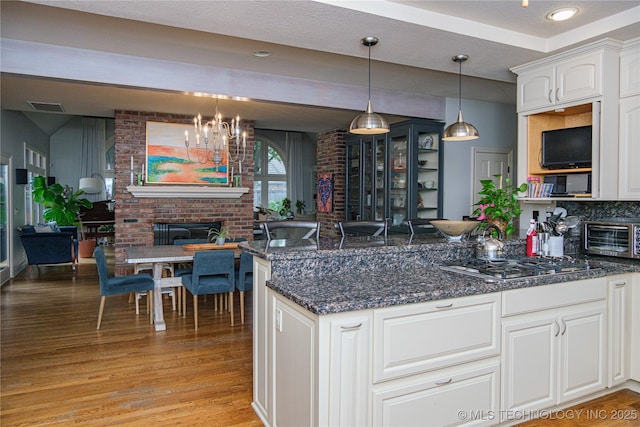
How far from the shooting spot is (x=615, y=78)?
3.35m

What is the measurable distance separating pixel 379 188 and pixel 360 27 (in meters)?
3.54

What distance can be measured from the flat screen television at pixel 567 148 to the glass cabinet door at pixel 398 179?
223cm

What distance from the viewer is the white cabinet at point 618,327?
111 inches

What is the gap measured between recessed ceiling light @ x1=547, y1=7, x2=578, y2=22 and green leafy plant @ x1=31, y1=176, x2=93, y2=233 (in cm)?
864

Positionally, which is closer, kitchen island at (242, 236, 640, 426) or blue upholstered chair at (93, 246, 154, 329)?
kitchen island at (242, 236, 640, 426)

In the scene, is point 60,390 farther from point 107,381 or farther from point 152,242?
point 152,242

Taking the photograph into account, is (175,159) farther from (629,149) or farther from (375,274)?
(629,149)

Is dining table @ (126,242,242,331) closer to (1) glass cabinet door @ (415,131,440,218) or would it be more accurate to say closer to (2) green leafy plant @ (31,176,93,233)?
(1) glass cabinet door @ (415,131,440,218)

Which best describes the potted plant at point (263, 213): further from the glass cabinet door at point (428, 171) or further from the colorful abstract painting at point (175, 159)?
the glass cabinet door at point (428, 171)

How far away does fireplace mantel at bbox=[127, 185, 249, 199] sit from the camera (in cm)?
651

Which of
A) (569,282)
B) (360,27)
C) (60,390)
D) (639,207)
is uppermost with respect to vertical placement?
(360,27)

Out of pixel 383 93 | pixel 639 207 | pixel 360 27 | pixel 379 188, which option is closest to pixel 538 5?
pixel 360 27

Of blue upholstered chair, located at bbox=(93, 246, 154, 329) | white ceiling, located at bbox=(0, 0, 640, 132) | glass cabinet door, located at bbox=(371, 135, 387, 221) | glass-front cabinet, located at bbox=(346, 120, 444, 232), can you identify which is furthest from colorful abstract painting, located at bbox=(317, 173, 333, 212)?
blue upholstered chair, located at bbox=(93, 246, 154, 329)

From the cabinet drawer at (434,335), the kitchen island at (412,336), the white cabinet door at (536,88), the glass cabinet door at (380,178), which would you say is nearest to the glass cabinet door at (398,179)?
the glass cabinet door at (380,178)
